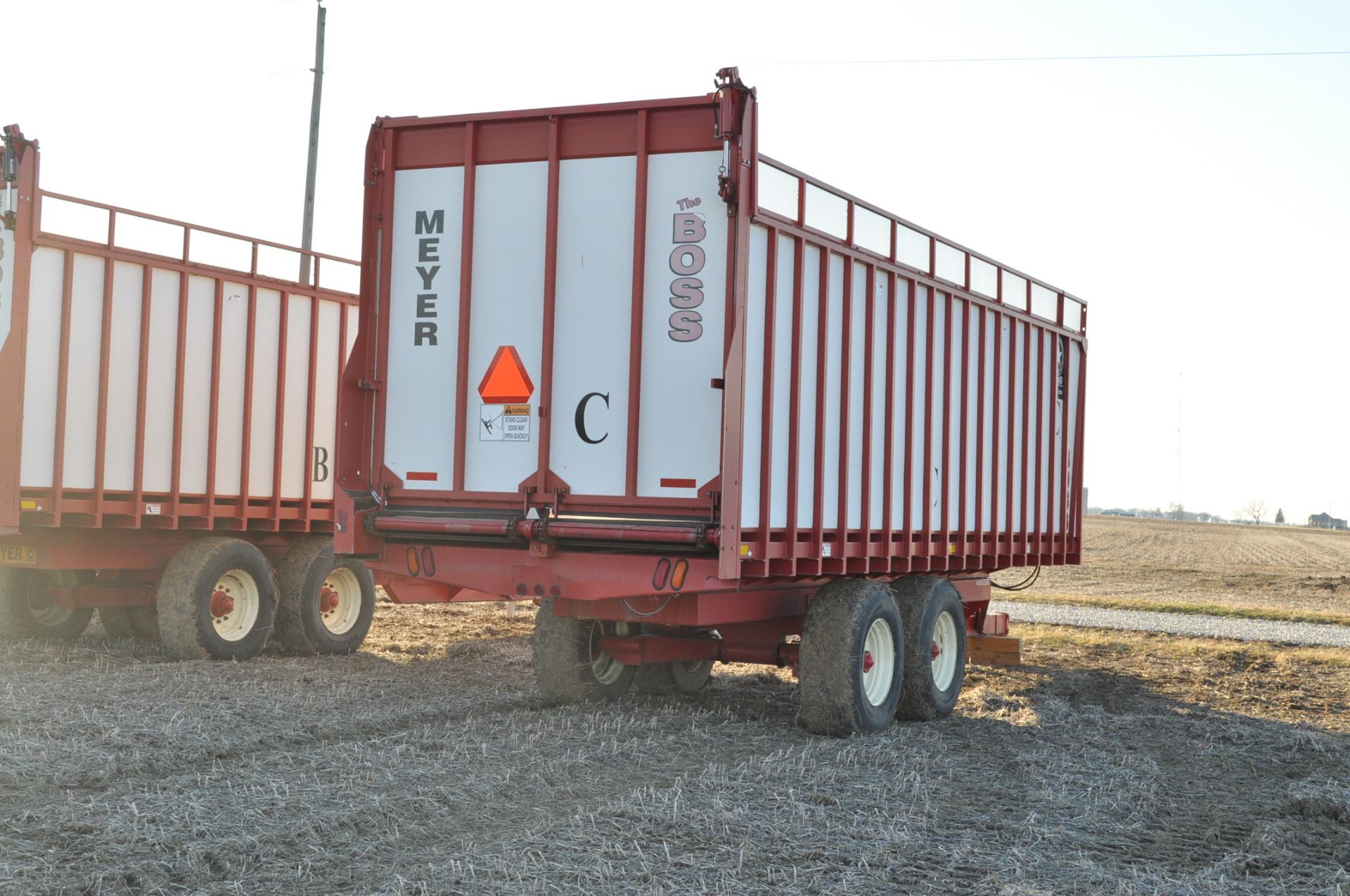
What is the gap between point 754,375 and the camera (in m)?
8.44

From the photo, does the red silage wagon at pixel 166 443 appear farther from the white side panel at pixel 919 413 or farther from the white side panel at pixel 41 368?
the white side panel at pixel 919 413

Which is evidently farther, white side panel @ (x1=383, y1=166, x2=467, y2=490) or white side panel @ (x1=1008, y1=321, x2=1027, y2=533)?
white side panel @ (x1=1008, y1=321, x2=1027, y2=533)

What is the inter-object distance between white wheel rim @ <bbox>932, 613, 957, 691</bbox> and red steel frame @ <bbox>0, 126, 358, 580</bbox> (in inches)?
244

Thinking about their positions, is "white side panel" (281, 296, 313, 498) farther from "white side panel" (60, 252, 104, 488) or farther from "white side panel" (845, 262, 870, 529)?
"white side panel" (845, 262, 870, 529)

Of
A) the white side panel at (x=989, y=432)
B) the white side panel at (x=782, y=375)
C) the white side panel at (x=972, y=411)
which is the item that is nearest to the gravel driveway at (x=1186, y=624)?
the white side panel at (x=989, y=432)

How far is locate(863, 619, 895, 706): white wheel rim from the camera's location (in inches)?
379

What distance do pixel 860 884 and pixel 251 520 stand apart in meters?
9.03

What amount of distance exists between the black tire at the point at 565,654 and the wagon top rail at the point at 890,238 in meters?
3.38

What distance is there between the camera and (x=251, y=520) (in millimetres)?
13078

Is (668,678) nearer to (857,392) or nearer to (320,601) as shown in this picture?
(857,392)

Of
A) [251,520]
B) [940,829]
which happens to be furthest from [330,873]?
[251,520]

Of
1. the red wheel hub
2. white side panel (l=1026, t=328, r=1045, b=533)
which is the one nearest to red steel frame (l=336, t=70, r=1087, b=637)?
white side panel (l=1026, t=328, r=1045, b=533)

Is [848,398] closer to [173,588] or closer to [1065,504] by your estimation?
[1065,504]

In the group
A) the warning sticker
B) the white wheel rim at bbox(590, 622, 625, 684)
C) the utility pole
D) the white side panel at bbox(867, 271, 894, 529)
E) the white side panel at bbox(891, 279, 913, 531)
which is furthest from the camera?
the utility pole
